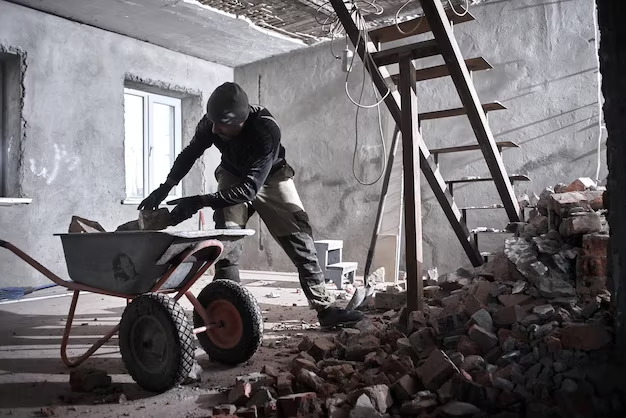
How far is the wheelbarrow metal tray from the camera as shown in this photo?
6.88 feet

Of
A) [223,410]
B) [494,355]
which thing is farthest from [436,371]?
[223,410]

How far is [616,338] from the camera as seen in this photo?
164 cm

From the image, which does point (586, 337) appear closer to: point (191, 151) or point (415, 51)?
point (415, 51)

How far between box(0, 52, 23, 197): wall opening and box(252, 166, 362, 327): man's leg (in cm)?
332

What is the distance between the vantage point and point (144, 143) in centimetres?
647

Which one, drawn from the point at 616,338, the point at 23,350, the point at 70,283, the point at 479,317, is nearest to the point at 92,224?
the point at 70,283

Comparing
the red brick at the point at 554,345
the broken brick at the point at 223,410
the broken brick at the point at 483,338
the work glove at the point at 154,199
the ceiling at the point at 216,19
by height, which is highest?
the ceiling at the point at 216,19

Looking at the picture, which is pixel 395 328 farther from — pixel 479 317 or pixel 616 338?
pixel 616 338

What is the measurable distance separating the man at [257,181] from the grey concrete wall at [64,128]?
2799 mm

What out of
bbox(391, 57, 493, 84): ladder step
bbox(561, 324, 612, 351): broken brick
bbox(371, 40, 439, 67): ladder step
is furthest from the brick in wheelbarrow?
bbox(391, 57, 493, 84): ladder step

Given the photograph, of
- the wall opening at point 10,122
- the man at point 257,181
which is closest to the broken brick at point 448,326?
the man at point 257,181

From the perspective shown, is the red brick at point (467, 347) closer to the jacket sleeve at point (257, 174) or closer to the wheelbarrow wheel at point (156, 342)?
the wheelbarrow wheel at point (156, 342)

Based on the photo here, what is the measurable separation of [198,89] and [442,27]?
4945mm

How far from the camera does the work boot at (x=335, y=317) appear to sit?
3123mm
